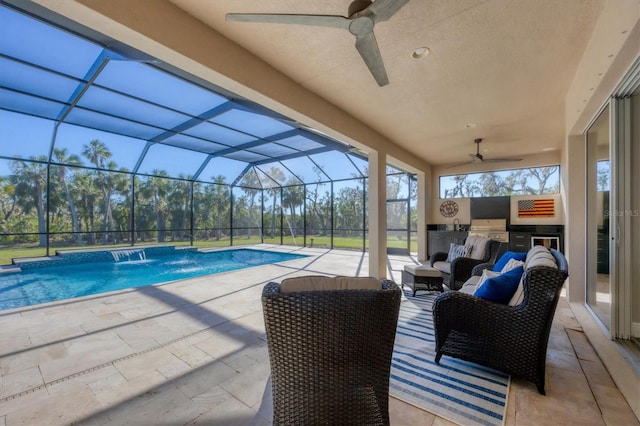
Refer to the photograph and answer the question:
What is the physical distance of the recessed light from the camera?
111 inches

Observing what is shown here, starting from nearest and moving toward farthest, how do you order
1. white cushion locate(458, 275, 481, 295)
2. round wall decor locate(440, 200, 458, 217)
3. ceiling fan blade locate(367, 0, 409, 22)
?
ceiling fan blade locate(367, 0, 409, 22)
white cushion locate(458, 275, 481, 295)
round wall decor locate(440, 200, 458, 217)

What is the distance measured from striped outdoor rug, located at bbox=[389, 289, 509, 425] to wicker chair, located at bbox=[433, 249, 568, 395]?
0.11m

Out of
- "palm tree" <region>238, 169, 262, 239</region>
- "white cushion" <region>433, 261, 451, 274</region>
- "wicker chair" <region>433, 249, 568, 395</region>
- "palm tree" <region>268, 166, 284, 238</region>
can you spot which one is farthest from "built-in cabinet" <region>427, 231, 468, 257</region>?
"palm tree" <region>238, 169, 262, 239</region>

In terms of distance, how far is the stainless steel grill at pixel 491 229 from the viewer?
7.16 metres

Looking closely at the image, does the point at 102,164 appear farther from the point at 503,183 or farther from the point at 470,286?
the point at 503,183

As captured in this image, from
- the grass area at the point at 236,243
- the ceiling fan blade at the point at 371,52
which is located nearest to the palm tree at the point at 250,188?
the grass area at the point at 236,243

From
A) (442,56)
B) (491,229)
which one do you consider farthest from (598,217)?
(491,229)

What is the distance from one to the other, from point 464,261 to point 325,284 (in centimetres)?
342

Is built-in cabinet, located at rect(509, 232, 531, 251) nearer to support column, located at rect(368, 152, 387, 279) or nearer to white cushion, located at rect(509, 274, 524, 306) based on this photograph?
support column, located at rect(368, 152, 387, 279)

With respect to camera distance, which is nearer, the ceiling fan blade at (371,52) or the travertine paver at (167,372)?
the travertine paver at (167,372)

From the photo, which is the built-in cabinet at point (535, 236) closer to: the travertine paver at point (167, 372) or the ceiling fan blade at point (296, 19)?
the travertine paver at point (167, 372)

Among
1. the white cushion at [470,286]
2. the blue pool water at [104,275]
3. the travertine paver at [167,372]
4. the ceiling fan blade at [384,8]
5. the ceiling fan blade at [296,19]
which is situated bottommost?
the blue pool water at [104,275]

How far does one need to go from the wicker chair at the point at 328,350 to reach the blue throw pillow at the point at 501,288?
1.15 meters

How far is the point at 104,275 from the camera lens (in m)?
7.14
